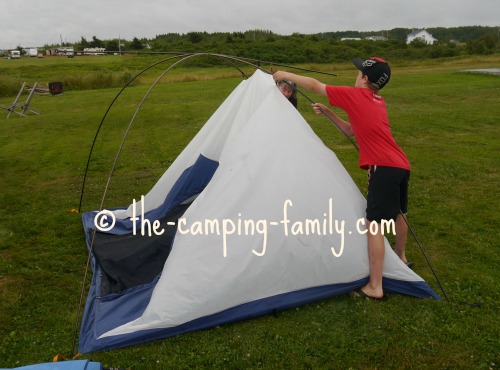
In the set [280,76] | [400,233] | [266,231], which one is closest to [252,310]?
[266,231]

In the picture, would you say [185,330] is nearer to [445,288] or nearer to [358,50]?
[445,288]

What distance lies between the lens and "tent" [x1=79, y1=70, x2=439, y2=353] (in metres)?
3.15

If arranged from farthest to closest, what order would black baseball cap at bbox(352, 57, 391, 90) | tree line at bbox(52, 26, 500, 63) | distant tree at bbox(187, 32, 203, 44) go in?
distant tree at bbox(187, 32, 203, 44)
tree line at bbox(52, 26, 500, 63)
black baseball cap at bbox(352, 57, 391, 90)

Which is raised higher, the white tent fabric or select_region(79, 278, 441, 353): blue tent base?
the white tent fabric

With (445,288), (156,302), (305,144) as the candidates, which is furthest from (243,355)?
(445,288)

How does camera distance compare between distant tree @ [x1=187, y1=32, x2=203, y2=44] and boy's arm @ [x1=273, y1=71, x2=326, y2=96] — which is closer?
boy's arm @ [x1=273, y1=71, x2=326, y2=96]

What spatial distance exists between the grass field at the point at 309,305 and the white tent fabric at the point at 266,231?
24 cm

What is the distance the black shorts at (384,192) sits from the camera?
11.0 feet

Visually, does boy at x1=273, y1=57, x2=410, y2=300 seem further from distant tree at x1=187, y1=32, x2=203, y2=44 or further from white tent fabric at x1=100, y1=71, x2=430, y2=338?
distant tree at x1=187, y1=32, x2=203, y2=44

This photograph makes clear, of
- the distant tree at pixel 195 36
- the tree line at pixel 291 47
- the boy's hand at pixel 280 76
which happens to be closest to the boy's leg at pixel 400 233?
the boy's hand at pixel 280 76

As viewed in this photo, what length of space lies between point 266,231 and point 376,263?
0.89 metres

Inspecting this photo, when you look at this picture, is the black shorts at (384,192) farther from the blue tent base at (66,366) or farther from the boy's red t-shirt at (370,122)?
the blue tent base at (66,366)

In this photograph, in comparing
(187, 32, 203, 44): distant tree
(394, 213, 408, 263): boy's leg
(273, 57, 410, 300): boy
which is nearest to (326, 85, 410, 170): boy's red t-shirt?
(273, 57, 410, 300): boy

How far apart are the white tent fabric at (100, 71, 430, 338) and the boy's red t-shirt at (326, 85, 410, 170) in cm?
35
